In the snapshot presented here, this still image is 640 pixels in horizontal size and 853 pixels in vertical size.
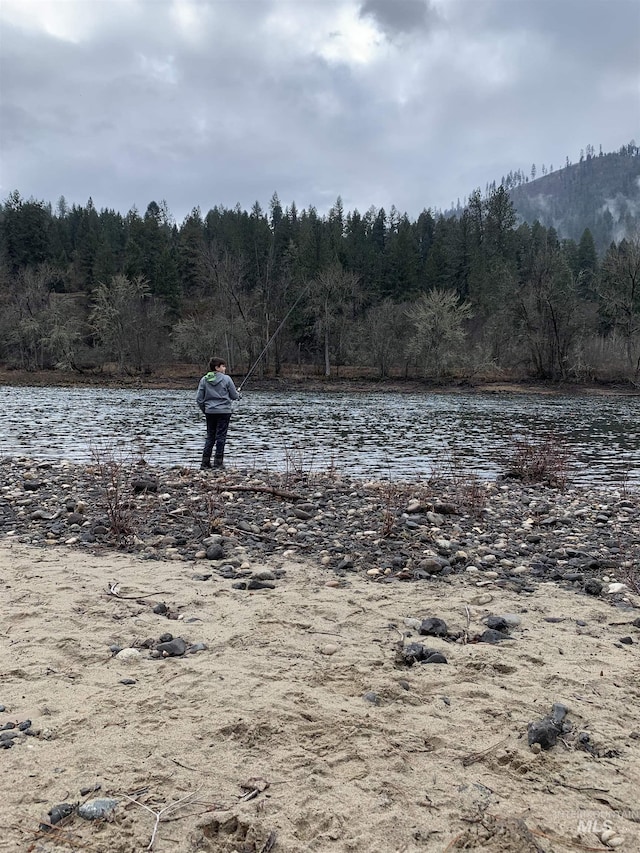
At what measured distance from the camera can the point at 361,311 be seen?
3169 inches

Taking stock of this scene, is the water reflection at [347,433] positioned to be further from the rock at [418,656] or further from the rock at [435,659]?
the rock at [435,659]

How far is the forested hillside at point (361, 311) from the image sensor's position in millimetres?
56406

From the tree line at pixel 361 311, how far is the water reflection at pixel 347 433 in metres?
18.5

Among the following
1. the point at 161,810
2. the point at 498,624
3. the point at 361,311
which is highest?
the point at 361,311

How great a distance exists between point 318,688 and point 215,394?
9980 millimetres

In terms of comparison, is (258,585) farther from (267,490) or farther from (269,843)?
(267,490)

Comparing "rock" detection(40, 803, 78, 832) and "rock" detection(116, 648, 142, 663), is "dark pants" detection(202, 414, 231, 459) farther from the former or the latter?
"rock" detection(40, 803, 78, 832)

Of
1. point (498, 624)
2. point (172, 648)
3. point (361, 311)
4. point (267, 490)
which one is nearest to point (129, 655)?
point (172, 648)

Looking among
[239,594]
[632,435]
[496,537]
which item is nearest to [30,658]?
[239,594]

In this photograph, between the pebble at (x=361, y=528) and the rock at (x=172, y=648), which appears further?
the pebble at (x=361, y=528)

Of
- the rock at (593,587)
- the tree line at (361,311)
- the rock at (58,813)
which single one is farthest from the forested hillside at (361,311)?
the rock at (58,813)

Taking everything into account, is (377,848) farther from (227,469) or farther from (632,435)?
(632,435)

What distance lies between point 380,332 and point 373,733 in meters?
58.6

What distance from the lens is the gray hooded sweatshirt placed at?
→ 43.3 feet
